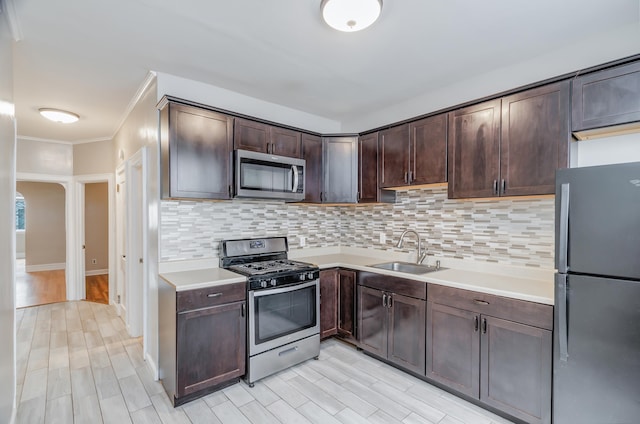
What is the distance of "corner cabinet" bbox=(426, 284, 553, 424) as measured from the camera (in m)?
1.97

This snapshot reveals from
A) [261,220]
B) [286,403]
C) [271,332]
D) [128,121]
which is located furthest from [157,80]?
[286,403]

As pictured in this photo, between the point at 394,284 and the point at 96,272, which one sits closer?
the point at 394,284

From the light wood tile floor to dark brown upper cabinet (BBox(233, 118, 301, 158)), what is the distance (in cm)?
212

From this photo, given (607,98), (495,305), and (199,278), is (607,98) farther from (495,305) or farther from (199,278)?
(199,278)

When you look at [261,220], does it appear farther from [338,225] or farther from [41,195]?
[41,195]

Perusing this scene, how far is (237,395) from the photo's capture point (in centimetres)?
246

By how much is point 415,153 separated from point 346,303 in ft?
5.62

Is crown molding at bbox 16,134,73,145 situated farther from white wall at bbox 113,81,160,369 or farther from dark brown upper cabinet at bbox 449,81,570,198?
dark brown upper cabinet at bbox 449,81,570,198

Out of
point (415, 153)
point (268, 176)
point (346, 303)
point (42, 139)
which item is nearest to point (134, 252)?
point (268, 176)

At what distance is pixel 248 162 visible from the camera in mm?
2857

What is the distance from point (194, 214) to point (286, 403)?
5.94 feet

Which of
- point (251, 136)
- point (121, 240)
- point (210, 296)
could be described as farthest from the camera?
point (121, 240)

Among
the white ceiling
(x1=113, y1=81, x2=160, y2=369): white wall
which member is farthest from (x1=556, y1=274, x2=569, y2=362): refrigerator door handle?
(x1=113, y1=81, x2=160, y2=369): white wall

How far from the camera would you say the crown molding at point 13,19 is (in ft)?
5.99
